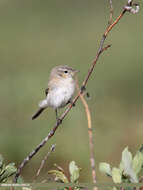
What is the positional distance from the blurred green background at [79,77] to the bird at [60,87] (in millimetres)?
978

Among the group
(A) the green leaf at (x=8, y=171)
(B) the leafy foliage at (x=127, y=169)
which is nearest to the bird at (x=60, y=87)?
(A) the green leaf at (x=8, y=171)

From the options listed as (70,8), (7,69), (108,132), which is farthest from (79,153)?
(70,8)

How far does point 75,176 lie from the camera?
1.43m

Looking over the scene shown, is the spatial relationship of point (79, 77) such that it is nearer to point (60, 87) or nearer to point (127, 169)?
point (60, 87)

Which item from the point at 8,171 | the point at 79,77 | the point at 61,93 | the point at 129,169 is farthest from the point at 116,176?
the point at 79,77

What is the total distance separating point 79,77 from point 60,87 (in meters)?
3.96

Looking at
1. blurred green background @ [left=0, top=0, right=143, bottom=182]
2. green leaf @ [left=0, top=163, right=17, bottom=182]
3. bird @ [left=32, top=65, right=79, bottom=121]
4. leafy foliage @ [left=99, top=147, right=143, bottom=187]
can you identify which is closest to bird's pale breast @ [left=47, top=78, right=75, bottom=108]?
bird @ [left=32, top=65, right=79, bottom=121]

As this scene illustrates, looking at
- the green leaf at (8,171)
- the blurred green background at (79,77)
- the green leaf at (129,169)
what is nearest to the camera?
the green leaf at (129,169)

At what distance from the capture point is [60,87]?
5.17m

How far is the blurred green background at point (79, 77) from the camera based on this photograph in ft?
21.1

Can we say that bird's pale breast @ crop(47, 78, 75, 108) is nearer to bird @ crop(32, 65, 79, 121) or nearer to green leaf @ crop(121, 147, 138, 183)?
bird @ crop(32, 65, 79, 121)

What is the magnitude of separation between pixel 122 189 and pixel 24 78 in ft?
25.1

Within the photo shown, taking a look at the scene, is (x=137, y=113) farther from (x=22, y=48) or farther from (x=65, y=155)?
(x=22, y=48)

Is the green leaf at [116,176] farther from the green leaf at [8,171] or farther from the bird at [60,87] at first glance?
the bird at [60,87]
